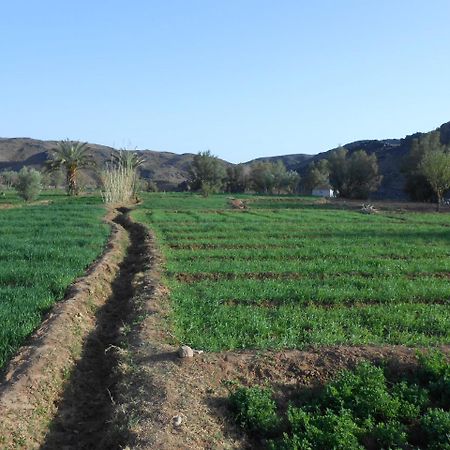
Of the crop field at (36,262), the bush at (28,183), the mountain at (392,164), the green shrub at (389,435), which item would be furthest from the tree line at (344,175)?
the green shrub at (389,435)

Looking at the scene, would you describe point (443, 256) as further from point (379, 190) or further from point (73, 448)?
point (379, 190)

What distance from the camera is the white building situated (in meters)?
83.8

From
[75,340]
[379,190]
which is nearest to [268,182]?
[379,190]

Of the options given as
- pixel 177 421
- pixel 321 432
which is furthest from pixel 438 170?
pixel 177 421

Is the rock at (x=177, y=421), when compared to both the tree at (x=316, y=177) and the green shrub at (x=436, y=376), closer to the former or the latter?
the green shrub at (x=436, y=376)

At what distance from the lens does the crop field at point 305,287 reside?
9375 millimetres

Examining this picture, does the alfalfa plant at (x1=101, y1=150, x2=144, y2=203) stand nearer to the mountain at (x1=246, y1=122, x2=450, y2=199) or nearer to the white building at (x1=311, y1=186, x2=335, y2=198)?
the white building at (x1=311, y1=186, x2=335, y2=198)

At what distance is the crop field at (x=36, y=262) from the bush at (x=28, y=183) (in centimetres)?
1853

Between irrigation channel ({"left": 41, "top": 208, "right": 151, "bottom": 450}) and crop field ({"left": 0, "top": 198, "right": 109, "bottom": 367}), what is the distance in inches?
42.1

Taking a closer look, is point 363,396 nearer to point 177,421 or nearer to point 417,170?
point 177,421

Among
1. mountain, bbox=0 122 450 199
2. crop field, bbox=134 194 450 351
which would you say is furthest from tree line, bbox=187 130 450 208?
crop field, bbox=134 194 450 351

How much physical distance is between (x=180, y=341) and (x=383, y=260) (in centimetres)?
1024

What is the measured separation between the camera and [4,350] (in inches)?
321

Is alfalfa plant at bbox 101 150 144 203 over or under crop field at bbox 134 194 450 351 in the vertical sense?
over
